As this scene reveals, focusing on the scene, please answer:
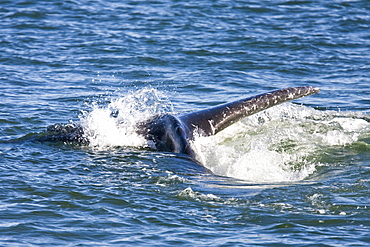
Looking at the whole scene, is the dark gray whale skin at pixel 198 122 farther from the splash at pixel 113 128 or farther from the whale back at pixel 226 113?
the splash at pixel 113 128

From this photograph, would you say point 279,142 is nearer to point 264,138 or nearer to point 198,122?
point 264,138

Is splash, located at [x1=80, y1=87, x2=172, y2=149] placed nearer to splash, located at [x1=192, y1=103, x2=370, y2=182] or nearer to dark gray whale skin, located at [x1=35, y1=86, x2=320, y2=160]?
dark gray whale skin, located at [x1=35, y1=86, x2=320, y2=160]

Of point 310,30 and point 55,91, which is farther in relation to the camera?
point 310,30

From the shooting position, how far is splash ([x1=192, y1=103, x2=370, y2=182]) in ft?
26.0

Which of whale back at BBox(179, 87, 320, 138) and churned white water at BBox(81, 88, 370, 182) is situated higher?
whale back at BBox(179, 87, 320, 138)

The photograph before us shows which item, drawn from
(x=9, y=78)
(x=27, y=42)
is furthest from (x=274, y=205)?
(x=27, y=42)

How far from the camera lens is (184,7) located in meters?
19.7

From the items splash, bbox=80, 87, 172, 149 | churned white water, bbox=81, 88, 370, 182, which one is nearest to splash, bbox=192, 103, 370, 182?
churned white water, bbox=81, 88, 370, 182

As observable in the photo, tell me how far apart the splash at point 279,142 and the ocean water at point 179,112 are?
0.03m

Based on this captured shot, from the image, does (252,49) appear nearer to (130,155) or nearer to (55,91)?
(55,91)

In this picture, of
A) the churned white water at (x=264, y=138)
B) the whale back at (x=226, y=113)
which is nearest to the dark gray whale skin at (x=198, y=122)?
the whale back at (x=226, y=113)

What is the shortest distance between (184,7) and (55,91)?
8193 mm

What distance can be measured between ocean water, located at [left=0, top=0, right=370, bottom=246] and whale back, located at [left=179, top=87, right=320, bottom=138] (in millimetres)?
195

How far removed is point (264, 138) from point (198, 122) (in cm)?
146
